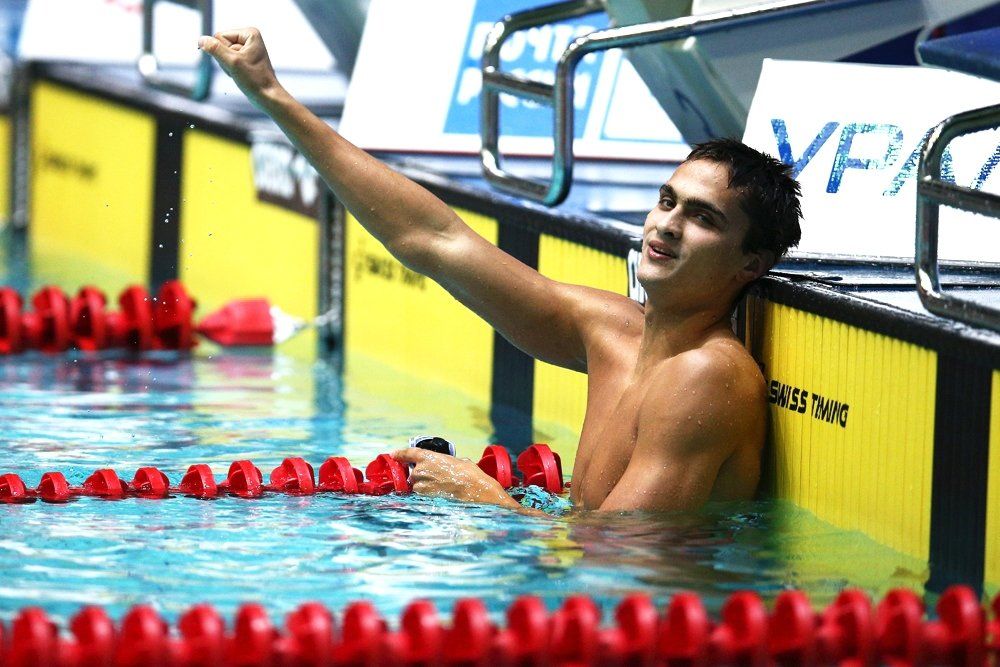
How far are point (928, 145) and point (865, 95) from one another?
106 centimetres

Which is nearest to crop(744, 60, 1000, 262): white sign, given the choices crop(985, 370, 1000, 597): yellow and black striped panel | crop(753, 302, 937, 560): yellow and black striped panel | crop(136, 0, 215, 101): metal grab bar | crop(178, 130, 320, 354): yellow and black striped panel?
crop(753, 302, 937, 560): yellow and black striped panel

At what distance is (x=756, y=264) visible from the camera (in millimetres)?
3707

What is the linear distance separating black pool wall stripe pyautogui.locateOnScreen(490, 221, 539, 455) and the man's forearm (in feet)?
4.44

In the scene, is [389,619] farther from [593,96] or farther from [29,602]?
[593,96]

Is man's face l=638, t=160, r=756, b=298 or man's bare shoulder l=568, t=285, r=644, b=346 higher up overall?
man's face l=638, t=160, r=756, b=298

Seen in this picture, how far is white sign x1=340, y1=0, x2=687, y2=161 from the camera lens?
626 cm

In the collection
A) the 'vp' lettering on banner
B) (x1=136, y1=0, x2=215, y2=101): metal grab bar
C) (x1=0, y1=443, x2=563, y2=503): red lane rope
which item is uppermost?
(x1=136, y1=0, x2=215, y2=101): metal grab bar

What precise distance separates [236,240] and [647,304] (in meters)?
3.86

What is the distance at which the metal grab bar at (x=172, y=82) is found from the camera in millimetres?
6969

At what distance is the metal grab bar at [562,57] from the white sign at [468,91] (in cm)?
83

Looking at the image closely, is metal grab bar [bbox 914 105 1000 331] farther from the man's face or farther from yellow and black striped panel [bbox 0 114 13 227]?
yellow and black striped panel [bbox 0 114 13 227]

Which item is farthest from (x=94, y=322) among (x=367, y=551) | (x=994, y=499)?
(x=994, y=499)

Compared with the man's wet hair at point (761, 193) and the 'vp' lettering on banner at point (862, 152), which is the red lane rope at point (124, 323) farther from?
the man's wet hair at point (761, 193)

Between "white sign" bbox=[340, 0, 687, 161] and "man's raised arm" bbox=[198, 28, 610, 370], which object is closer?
"man's raised arm" bbox=[198, 28, 610, 370]
